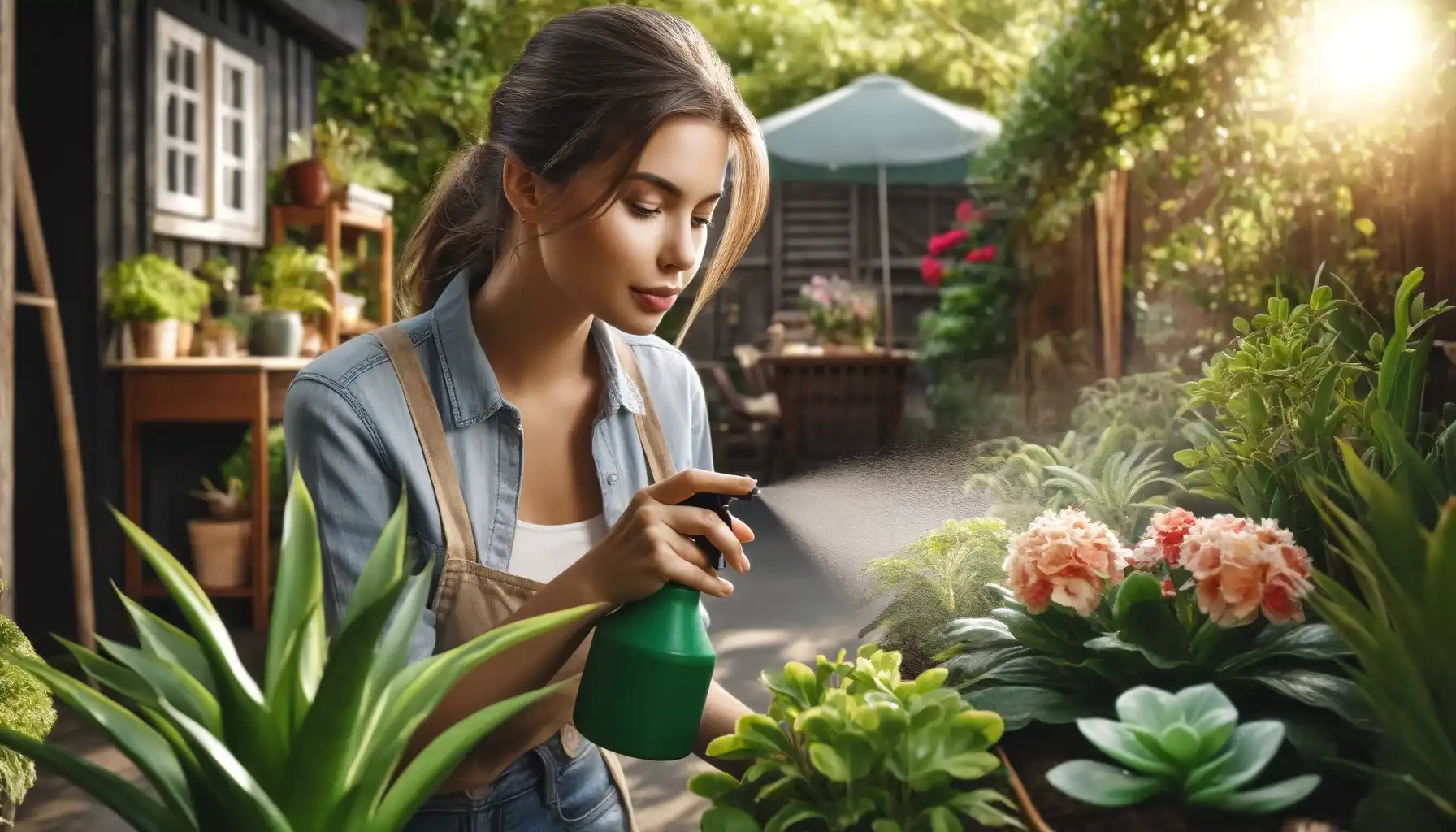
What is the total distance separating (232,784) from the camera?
2.18ft

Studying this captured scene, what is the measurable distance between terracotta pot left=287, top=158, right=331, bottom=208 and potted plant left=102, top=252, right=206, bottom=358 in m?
1.36

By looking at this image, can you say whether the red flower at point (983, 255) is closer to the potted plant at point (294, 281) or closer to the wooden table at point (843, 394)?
the wooden table at point (843, 394)

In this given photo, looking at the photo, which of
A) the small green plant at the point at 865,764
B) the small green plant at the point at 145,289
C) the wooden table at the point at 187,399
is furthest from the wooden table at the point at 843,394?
the small green plant at the point at 865,764

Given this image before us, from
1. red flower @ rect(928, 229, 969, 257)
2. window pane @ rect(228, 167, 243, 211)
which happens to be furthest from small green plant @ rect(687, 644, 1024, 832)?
red flower @ rect(928, 229, 969, 257)

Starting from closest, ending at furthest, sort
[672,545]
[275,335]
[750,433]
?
[672,545]
[275,335]
[750,433]

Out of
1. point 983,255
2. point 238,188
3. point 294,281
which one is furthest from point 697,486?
point 983,255

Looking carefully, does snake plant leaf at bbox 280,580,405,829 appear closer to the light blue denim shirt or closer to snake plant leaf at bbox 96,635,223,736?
snake plant leaf at bbox 96,635,223,736

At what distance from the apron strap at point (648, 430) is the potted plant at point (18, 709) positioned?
Answer: 2.40ft

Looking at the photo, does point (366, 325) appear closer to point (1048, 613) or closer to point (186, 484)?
point (186, 484)

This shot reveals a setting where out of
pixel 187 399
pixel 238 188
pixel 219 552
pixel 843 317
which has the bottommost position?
pixel 219 552

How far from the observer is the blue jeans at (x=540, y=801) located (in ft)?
4.73

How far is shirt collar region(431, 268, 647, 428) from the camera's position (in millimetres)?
1478

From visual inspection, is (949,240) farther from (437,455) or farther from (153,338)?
(437,455)

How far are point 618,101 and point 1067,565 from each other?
0.64 metres
